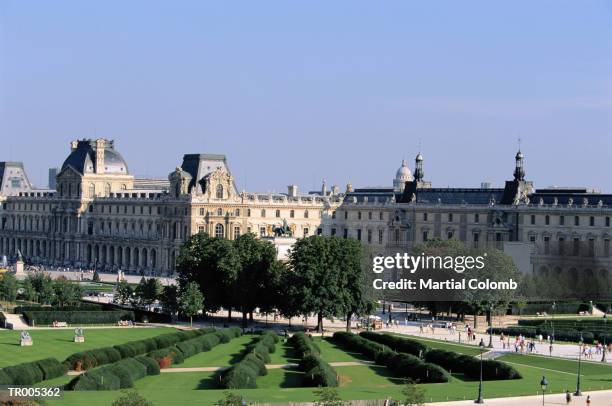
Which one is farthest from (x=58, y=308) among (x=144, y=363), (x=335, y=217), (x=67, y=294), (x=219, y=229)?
(x=335, y=217)

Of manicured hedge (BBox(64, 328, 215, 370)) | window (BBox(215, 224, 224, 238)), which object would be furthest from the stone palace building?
manicured hedge (BBox(64, 328, 215, 370))

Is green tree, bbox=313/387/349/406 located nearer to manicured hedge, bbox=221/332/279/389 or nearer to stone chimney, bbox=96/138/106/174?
manicured hedge, bbox=221/332/279/389

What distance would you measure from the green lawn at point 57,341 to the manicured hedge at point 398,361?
1541cm

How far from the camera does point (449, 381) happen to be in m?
80.9

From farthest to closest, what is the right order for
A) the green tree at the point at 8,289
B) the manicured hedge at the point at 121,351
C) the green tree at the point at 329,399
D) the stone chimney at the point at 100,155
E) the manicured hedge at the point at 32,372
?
the stone chimney at the point at 100,155
the green tree at the point at 8,289
the manicured hedge at the point at 121,351
the manicured hedge at the point at 32,372
the green tree at the point at 329,399

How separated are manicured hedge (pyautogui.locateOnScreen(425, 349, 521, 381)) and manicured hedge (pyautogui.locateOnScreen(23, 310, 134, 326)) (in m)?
33.4

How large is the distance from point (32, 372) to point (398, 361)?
23058 millimetres

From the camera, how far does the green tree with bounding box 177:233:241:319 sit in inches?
4653

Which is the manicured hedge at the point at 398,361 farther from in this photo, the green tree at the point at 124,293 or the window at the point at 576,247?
the window at the point at 576,247

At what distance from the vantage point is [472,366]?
84812 millimetres

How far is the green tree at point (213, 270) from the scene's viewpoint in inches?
4653

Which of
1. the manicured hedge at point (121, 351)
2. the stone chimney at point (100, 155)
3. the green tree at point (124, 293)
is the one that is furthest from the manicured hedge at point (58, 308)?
the stone chimney at point (100, 155)

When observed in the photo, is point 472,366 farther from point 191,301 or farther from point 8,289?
point 8,289

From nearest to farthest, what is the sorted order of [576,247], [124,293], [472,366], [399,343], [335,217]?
[472,366]
[399,343]
[124,293]
[576,247]
[335,217]
